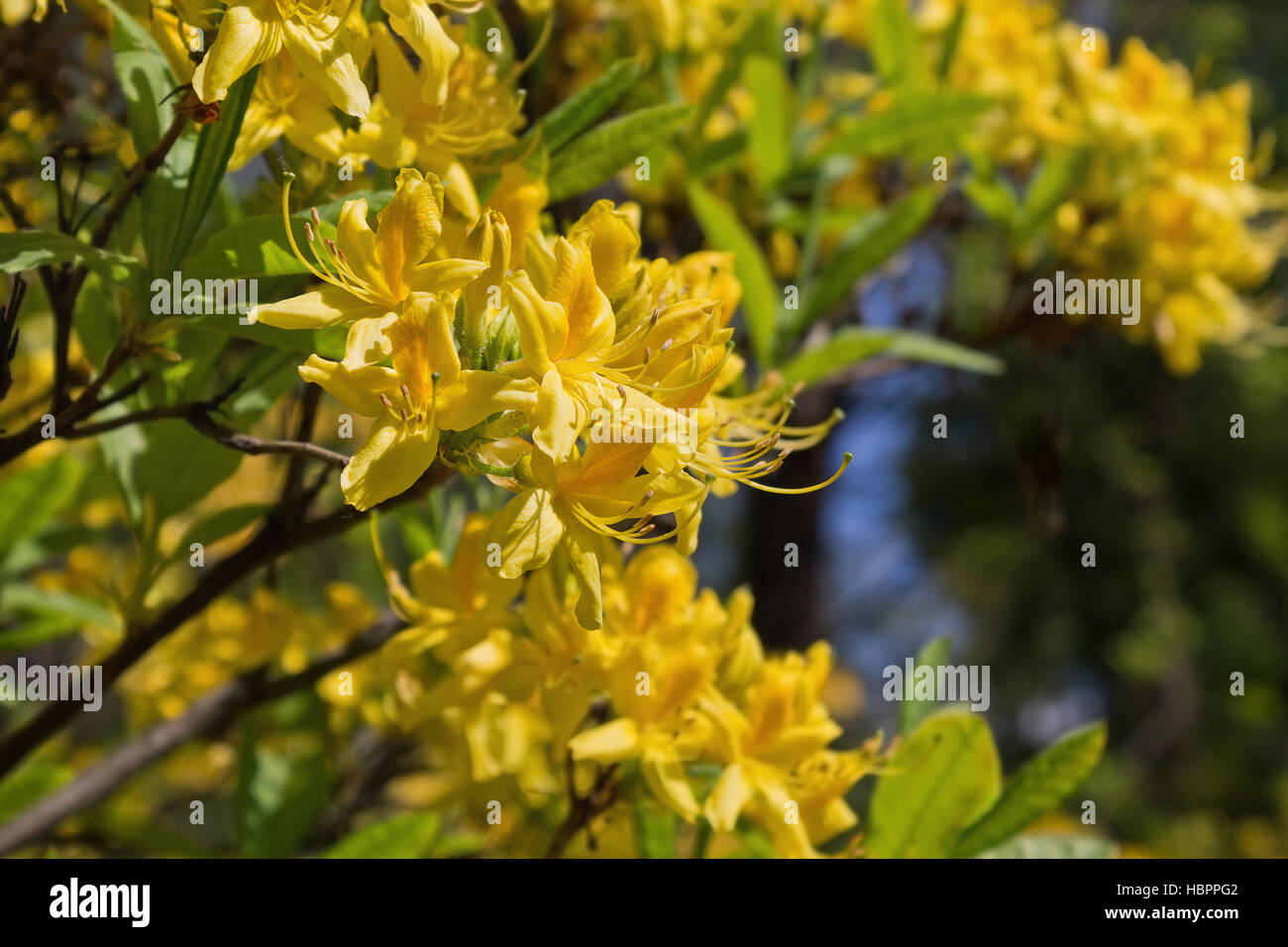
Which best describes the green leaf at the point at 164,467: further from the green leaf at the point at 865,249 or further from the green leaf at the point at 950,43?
the green leaf at the point at 950,43

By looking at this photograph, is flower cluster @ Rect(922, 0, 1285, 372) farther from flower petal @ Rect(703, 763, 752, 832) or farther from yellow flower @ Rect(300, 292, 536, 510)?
yellow flower @ Rect(300, 292, 536, 510)

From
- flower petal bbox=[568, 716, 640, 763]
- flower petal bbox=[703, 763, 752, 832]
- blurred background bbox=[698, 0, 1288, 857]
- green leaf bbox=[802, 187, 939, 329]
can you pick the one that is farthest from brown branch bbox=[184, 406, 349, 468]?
blurred background bbox=[698, 0, 1288, 857]

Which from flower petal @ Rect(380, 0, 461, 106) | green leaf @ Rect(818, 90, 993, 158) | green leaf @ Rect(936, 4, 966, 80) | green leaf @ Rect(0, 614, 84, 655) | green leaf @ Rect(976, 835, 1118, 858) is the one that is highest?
green leaf @ Rect(936, 4, 966, 80)

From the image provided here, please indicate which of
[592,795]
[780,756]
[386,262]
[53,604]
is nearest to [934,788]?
[780,756]

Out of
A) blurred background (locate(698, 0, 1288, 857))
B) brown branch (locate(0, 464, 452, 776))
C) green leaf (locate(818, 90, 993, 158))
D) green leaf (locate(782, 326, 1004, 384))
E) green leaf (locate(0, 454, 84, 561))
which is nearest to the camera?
brown branch (locate(0, 464, 452, 776))

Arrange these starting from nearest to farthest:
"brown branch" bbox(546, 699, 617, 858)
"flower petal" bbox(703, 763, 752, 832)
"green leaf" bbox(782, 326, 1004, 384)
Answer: "flower petal" bbox(703, 763, 752, 832) < "brown branch" bbox(546, 699, 617, 858) < "green leaf" bbox(782, 326, 1004, 384)

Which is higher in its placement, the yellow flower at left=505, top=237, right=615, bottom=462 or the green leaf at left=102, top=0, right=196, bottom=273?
the green leaf at left=102, top=0, right=196, bottom=273

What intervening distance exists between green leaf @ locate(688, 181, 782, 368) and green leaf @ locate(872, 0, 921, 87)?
0.51m

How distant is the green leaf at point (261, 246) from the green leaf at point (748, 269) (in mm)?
722

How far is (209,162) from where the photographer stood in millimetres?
886

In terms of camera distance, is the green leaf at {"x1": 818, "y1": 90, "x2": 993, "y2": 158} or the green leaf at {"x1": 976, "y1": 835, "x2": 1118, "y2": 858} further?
the green leaf at {"x1": 818, "y1": 90, "x2": 993, "y2": 158}

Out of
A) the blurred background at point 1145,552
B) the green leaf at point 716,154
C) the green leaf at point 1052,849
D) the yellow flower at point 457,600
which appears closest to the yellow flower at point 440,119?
the yellow flower at point 457,600

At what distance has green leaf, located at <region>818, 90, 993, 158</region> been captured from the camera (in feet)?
5.44
